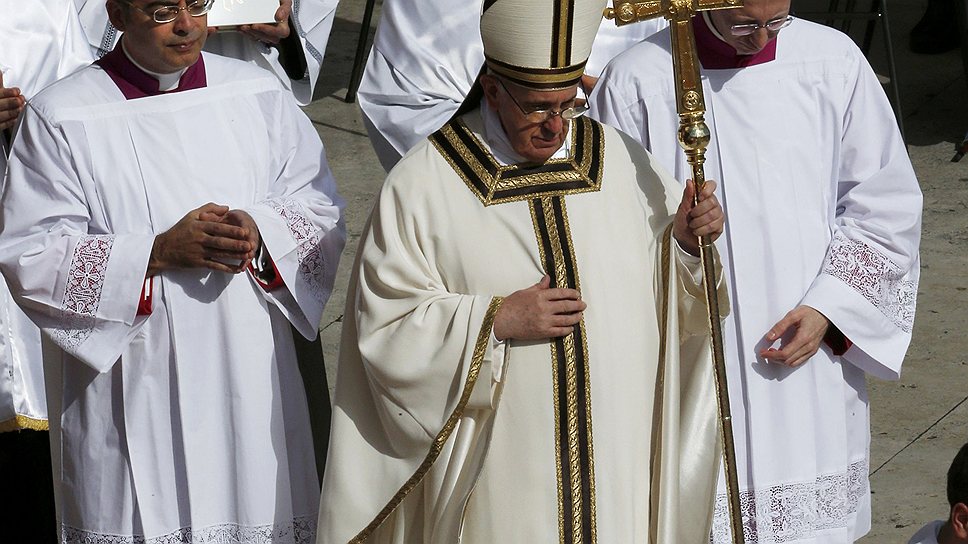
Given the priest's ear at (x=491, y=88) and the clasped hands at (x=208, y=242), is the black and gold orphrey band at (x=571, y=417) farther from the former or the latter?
the clasped hands at (x=208, y=242)

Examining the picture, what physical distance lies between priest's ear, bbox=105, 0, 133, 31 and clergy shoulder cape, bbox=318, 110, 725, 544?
91 cm

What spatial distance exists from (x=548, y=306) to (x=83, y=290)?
1.29m

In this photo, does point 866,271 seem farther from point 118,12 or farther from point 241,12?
point 241,12

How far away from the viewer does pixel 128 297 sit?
14.4ft

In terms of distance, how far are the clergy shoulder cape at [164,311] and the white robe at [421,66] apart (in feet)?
2.56

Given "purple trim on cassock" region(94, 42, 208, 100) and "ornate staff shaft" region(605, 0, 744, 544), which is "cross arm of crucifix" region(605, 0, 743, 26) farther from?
"purple trim on cassock" region(94, 42, 208, 100)

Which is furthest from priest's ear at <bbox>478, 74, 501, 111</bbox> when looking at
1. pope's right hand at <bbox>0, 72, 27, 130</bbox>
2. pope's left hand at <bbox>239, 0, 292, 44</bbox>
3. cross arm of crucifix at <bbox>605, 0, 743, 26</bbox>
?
pope's left hand at <bbox>239, 0, 292, 44</bbox>

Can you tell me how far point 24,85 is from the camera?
5.89m

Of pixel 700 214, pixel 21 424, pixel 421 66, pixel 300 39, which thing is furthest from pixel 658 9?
pixel 21 424

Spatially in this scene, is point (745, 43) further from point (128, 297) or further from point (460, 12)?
point (128, 297)

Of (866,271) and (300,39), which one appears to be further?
(300,39)

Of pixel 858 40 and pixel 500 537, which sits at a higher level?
pixel 500 537

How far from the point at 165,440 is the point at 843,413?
1.83 metres

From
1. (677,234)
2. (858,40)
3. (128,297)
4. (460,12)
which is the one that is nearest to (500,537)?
(677,234)
